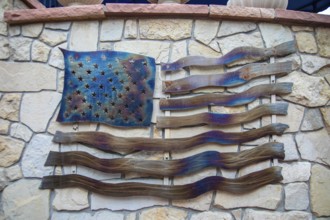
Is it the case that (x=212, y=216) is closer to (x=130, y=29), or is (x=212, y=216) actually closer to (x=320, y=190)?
(x=320, y=190)

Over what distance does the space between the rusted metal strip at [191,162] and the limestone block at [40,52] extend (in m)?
0.79

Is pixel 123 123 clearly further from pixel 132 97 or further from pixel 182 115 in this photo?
pixel 182 115

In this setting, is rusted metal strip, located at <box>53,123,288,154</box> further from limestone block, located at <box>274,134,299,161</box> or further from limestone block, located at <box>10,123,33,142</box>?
limestone block, located at <box>10,123,33,142</box>

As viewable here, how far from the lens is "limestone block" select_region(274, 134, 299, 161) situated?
7.88 feet

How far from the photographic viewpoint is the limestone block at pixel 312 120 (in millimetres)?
2465

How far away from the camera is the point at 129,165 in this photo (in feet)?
7.77

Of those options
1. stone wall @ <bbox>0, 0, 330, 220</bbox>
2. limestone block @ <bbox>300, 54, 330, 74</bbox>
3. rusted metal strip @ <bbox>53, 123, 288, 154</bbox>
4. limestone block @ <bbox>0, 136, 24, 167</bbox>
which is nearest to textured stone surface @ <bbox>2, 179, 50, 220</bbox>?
stone wall @ <bbox>0, 0, 330, 220</bbox>

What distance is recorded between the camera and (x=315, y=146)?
244 cm

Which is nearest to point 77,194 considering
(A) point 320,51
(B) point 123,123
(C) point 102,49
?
(B) point 123,123

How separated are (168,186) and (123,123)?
1.60 feet


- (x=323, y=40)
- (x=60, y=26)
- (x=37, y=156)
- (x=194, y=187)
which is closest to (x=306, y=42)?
(x=323, y=40)

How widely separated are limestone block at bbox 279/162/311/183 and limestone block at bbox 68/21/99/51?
1458 millimetres

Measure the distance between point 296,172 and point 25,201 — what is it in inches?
65.8

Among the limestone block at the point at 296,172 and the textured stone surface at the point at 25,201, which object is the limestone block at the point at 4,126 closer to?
the textured stone surface at the point at 25,201
